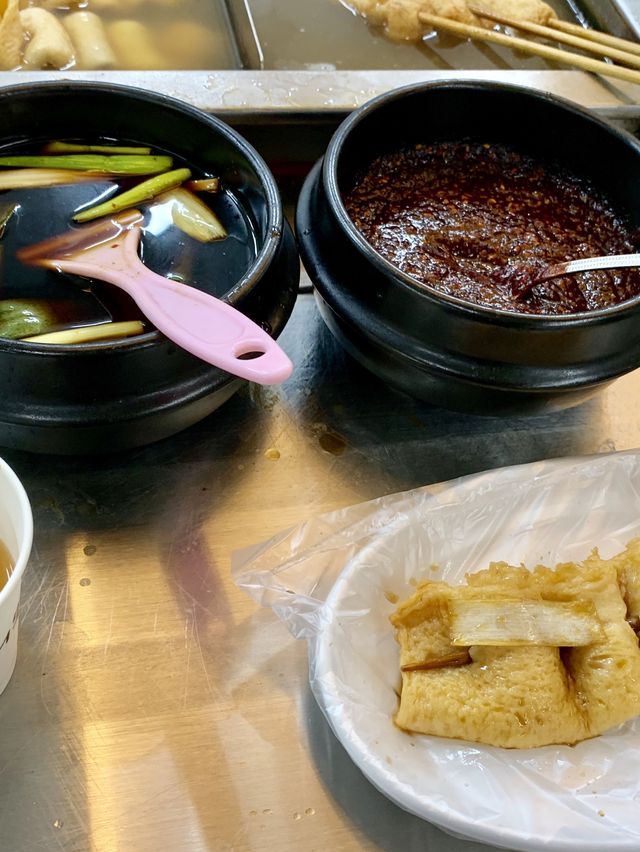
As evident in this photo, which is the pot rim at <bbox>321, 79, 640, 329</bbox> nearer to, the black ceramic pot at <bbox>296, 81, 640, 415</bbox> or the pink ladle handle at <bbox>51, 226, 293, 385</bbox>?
the black ceramic pot at <bbox>296, 81, 640, 415</bbox>

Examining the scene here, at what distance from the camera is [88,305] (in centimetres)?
168

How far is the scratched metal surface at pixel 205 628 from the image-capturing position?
1404 millimetres

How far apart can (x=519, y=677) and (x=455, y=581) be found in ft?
1.03

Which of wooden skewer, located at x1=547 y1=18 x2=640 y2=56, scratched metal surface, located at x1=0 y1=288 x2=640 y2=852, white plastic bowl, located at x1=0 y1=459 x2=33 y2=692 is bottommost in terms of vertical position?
scratched metal surface, located at x1=0 y1=288 x2=640 y2=852

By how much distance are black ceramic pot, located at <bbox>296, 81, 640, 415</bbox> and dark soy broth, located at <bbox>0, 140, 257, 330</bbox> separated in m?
0.17

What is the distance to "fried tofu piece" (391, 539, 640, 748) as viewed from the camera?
138 cm

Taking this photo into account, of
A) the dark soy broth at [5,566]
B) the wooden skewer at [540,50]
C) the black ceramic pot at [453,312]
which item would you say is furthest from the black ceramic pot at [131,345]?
the wooden skewer at [540,50]

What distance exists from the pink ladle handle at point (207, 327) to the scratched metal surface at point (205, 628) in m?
0.47

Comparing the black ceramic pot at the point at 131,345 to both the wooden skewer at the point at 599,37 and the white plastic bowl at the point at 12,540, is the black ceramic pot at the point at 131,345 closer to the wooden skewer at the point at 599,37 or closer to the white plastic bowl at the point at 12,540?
the white plastic bowl at the point at 12,540

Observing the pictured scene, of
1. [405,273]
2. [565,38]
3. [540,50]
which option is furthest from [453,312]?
[565,38]

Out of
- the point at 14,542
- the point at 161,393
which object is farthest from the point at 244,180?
the point at 14,542

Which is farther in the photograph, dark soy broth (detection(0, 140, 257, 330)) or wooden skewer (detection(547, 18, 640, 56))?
wooden skewer (detection(547, 18, 640, 56))

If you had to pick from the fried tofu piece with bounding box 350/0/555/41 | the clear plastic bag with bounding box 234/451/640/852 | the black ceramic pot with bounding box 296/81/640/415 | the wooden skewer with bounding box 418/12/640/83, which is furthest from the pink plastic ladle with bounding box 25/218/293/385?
the fried tofu piece with bounding box 350/0/555/41

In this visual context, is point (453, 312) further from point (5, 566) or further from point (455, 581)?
point (5, 566)
